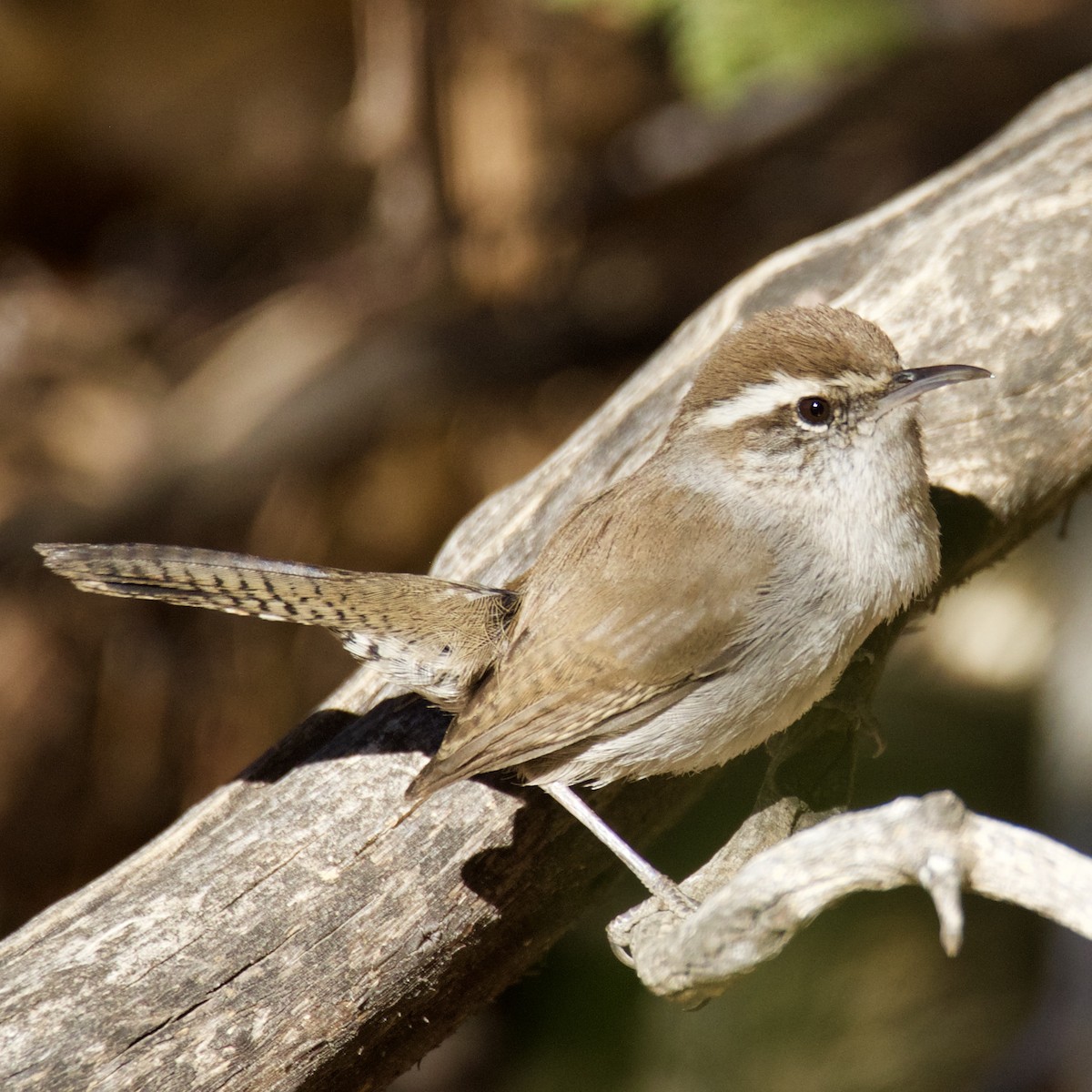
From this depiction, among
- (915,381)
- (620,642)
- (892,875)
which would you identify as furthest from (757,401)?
(892,875)

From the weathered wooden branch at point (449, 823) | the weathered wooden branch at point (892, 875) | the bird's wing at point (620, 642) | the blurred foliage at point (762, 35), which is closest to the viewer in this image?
the weathered wooden branch at point (892, 875)

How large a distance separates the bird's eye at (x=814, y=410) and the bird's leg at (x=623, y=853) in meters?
1.09

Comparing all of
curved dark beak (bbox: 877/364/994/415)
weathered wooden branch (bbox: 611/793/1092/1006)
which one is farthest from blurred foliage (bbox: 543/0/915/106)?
weathered wooden branch (bbox: 611/793/1092/1006)

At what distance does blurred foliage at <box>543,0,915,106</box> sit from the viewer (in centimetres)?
530

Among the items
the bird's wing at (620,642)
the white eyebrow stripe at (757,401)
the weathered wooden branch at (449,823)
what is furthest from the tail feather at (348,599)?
the white eyebrow stripe at (757,401)

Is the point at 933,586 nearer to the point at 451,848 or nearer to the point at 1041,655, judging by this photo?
the point at 451,848

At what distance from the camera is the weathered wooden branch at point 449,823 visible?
2805 millimetres

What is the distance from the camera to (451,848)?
3.09 metres

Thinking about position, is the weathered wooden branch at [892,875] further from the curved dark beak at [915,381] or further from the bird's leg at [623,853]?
the curved dark beak at [915,381]

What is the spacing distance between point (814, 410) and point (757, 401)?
0.14 metres

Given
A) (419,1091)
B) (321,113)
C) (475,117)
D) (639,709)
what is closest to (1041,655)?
(639,709)

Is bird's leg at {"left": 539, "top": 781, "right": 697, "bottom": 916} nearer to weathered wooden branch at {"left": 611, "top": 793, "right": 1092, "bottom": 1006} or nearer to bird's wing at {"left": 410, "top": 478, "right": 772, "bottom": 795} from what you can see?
bird's wing at {"left": 410, "top": 478, "right": 772, "bottom": 795}

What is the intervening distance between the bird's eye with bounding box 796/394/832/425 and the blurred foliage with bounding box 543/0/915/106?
2.90 meters

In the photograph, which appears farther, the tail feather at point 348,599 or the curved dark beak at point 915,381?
the tail feather at point 348,599
